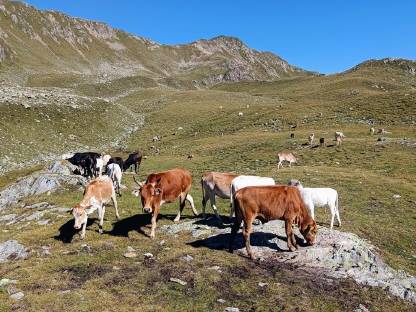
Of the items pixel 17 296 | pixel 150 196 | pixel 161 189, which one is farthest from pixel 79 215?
pixel 17 296

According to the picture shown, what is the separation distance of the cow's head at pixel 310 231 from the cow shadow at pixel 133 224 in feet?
21.3

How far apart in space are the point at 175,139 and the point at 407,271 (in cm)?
5097

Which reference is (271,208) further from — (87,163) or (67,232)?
(87,163)

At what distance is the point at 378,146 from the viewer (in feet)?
146

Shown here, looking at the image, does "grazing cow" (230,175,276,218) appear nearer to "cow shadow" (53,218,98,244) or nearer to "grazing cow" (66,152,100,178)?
"cow shadow" (53,218,98,244)

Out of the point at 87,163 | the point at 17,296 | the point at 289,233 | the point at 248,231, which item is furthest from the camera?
the point at 87,163

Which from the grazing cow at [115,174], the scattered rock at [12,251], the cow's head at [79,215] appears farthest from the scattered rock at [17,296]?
the grazing cow at [115,174]

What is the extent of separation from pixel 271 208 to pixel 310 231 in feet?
5.67

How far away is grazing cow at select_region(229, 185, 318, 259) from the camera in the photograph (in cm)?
1544

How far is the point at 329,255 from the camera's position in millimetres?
15078

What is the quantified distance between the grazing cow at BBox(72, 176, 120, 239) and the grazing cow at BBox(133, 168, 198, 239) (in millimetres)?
2173

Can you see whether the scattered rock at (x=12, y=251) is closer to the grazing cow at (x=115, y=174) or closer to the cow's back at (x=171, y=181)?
the cow's back at (x=171, y=181)

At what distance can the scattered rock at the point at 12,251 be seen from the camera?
16.6 meters

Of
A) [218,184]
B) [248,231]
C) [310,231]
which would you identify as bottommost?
[310,231]
